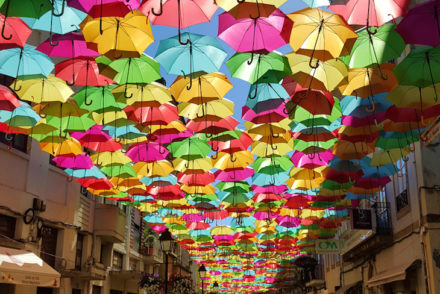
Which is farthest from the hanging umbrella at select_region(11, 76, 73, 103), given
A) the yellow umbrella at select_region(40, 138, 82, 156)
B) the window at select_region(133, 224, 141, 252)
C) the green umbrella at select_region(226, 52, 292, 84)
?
the window at select_region(133, 224, 141, 252)

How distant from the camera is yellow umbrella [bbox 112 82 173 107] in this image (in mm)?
10445

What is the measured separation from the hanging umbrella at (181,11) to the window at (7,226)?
10099 millimetres

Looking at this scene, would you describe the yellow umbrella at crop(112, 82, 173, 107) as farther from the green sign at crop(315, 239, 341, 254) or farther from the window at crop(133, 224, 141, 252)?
the window at crop(133, 224, 141, 252)

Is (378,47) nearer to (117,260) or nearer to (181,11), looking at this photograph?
(181,11)

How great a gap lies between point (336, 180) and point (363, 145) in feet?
8.77

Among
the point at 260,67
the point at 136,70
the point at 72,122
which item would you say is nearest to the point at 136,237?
the point at 72,122

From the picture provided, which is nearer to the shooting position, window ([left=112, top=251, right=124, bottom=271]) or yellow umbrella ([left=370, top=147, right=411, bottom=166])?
yellow umbrella ([left=370, top=147, right=411, bottom=166])

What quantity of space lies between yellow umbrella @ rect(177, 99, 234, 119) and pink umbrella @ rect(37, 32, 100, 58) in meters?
2.71

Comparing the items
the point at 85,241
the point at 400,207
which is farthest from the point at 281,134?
the point at 85,241

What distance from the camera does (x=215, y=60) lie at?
9.39 meters

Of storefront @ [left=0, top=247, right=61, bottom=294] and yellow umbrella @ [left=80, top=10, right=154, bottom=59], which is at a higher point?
yellow umbrella @ [left=80, top=10, right=154, bottom=59]

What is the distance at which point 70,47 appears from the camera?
9367 millimetres

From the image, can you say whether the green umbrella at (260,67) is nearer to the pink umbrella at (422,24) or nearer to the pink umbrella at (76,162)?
the pink umbrella at (422,24)

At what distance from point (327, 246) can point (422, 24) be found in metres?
21.2
